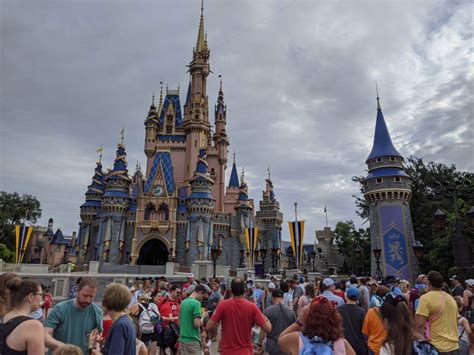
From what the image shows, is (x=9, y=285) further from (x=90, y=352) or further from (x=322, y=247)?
(x=322, y=247)

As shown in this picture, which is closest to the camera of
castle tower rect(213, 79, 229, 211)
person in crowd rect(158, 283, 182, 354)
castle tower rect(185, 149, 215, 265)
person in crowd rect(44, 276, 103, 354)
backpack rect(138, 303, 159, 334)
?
person in crowd rect(44, 276, 103, 354)

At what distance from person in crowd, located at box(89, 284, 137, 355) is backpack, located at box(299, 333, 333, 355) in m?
1.68

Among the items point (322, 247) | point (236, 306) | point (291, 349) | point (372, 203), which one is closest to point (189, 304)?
point (236, 306)

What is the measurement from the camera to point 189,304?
5.66 m

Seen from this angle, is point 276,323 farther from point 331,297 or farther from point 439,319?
point 439,319

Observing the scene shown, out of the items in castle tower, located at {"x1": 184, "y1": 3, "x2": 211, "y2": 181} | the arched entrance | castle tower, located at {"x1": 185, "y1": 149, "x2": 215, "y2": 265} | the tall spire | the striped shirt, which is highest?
the tall spire

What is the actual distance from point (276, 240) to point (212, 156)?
15257mm

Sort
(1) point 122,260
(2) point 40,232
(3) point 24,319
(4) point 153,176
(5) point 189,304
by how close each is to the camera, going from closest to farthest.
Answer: (3) point 24,319 < (5) point 189,304 < (1) point 122,260 < (4) point 153,176 < (2) point 40,232

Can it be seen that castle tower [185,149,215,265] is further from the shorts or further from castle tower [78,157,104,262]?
the shorts

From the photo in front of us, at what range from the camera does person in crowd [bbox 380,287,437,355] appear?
333 cm

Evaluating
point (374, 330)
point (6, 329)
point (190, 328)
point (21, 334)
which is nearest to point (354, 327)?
point (374, 330)

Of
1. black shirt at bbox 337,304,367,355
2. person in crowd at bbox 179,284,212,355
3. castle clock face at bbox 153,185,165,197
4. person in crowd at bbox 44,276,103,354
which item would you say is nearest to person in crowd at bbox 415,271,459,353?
black shirt at bbox 337,304,367,355

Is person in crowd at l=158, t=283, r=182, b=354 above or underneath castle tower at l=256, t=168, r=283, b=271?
underneath

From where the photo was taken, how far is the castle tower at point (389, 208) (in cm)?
2748
